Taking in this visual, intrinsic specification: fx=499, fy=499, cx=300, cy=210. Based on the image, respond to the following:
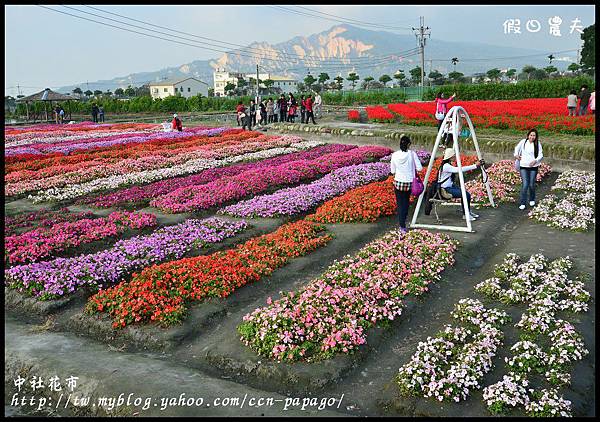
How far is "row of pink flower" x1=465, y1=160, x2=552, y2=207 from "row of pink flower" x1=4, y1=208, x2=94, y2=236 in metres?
12.0

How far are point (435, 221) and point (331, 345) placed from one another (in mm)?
7081

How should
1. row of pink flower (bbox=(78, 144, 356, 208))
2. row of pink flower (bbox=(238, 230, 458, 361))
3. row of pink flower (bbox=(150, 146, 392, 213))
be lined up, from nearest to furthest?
1. row of pink flower (bbox=(238, 230, 458, 361))
2. row of pink flower (bbox=(150, 146, 392, 213))
3. row of pink flower (bbox=(78, 144, 356, 208))

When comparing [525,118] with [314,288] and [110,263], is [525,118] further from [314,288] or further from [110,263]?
[110,263]

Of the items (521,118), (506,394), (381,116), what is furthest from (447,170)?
(381,116)

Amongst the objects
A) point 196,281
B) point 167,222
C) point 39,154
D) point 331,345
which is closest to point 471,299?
point 331,345

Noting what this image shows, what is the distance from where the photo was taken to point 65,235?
12.8 metres

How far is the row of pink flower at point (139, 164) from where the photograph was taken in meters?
19.5

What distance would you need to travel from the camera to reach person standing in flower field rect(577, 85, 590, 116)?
26734mm

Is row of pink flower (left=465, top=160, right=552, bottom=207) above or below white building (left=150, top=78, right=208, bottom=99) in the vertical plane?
below

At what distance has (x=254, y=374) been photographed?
7141 mm

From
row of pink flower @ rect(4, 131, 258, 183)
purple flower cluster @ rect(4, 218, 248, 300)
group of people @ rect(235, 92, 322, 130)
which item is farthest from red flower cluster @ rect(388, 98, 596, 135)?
purple flower cluster @ rect(4, 218, 248, 300)

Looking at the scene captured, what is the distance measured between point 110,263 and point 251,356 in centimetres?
501

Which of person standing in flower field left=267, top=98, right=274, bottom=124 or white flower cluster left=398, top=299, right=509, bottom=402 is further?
person standing in flower field left=267, top=98, right=274, bottom=124

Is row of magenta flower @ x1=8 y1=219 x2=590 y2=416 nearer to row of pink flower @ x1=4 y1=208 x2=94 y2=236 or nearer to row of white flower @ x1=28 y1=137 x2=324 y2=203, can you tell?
row of pink flower @ x1=4 y1=208 x2=94 y2=236
